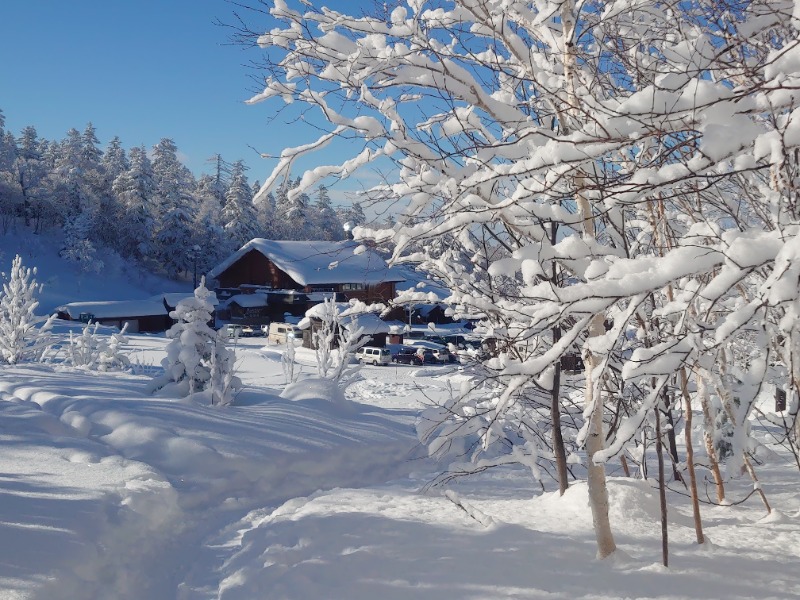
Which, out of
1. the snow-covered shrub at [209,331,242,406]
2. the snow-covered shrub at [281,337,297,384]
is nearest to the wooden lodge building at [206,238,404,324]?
the snow-covered shrub at [281,337,297,384]

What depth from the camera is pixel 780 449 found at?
28.2 feet

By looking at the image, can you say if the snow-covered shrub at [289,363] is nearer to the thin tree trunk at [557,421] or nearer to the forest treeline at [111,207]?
the thin tree trunk at [557,421]

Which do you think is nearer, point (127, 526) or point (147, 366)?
point (127, 526)

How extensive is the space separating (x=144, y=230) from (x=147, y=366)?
111 ft

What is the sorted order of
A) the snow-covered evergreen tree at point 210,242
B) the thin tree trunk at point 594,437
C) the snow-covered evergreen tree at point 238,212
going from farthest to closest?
1. the snow-covered evergreen tree at point 238,212
2. the snow-covered evergreen tree at point 210,242
3. the thin tree trunk at point 594,437

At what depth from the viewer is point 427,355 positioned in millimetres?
30469

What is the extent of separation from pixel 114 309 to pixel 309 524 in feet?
132

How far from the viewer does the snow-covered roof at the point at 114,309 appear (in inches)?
1567

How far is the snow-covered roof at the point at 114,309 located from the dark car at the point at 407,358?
20782 millimetres

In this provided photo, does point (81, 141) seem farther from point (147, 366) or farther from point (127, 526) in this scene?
point (127, 526)

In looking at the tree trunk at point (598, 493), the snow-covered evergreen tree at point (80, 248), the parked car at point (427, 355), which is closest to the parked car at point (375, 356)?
the parked car at point (427, 355)

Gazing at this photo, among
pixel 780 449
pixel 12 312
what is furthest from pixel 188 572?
pixel 12 312

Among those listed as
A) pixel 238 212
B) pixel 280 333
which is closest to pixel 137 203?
pixel 238 212

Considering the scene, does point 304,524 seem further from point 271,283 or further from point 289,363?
point 271,283
